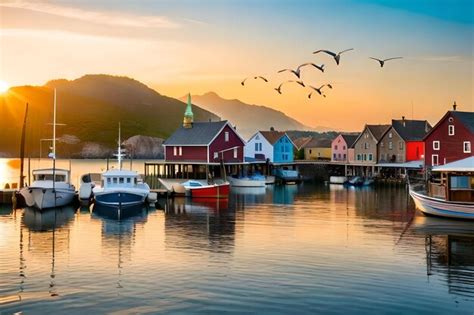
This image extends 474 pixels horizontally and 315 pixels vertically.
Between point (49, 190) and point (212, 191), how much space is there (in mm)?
16676

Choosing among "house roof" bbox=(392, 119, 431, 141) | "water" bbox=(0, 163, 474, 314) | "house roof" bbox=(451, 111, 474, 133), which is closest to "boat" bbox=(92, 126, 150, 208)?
"water" bbox=(0, 163, 474, 314)

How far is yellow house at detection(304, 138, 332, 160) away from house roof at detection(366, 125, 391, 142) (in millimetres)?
19481

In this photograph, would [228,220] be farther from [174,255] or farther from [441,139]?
[441,139]

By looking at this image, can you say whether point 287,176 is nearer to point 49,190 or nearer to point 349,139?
point 349,139

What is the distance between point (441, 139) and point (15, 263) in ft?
196

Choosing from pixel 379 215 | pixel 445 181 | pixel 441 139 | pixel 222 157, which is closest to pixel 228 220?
pixel 379 215

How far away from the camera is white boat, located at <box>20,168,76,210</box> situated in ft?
160

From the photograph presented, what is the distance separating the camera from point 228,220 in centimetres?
4272

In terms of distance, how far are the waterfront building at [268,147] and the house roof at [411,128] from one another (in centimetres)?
1859

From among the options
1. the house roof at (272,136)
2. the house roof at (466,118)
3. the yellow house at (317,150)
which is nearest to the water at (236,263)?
the house roof at (466,118)

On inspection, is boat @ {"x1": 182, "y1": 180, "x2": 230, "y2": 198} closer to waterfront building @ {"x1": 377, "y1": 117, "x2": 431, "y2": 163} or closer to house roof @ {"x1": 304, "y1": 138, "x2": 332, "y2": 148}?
waterfront building @ {"x1": 377, "y1": 117, "x2": 431, "y2": 163}

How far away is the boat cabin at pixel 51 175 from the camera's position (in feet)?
171

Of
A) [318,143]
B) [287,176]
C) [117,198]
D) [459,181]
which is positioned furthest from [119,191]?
[318,143]

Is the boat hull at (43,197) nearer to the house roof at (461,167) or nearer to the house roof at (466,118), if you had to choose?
the house roof at (461,167)
